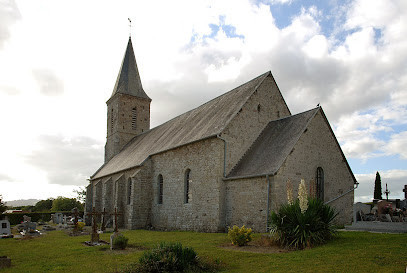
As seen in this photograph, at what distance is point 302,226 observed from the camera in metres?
10.7

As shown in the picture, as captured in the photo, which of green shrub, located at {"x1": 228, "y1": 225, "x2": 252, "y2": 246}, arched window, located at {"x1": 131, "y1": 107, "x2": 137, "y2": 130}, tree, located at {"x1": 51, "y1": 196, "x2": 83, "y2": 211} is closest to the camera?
green shrub, located at {"x1": 228, "y1": 225, "x2": 252, "y2": 246}

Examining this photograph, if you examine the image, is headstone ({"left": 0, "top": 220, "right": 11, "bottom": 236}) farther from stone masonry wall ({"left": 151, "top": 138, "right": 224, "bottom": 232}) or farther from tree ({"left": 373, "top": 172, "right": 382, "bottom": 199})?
tree ({"left": 373, "top": 172, "right": 382, "bottom": 199})

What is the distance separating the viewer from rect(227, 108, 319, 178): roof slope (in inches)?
607

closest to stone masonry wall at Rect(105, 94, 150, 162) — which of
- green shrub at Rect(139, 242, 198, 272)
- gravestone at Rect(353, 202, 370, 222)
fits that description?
gravestone at Rect(353, 202, 370, 222)

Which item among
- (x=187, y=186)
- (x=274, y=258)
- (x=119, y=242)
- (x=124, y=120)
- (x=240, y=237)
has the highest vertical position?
(x=124, y=120)

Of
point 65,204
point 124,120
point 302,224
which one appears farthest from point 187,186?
point 65,204

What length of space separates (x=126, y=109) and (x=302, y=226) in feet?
93.2

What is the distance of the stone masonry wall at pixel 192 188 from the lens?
17156 millimetres

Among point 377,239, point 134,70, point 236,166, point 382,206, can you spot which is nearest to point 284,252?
point 377,239

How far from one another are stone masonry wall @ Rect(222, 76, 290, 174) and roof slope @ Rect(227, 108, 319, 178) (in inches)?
15.2

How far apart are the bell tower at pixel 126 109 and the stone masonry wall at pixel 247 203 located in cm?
2142

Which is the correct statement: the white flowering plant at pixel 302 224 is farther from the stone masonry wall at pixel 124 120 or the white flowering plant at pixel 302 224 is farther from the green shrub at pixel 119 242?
the stone masonry wall at pixel 124 120

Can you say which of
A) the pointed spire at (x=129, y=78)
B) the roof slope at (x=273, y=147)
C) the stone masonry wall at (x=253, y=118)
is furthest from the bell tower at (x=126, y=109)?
the roof slope at (x=273, y=147)

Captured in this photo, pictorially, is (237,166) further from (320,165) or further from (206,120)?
(206,120)
